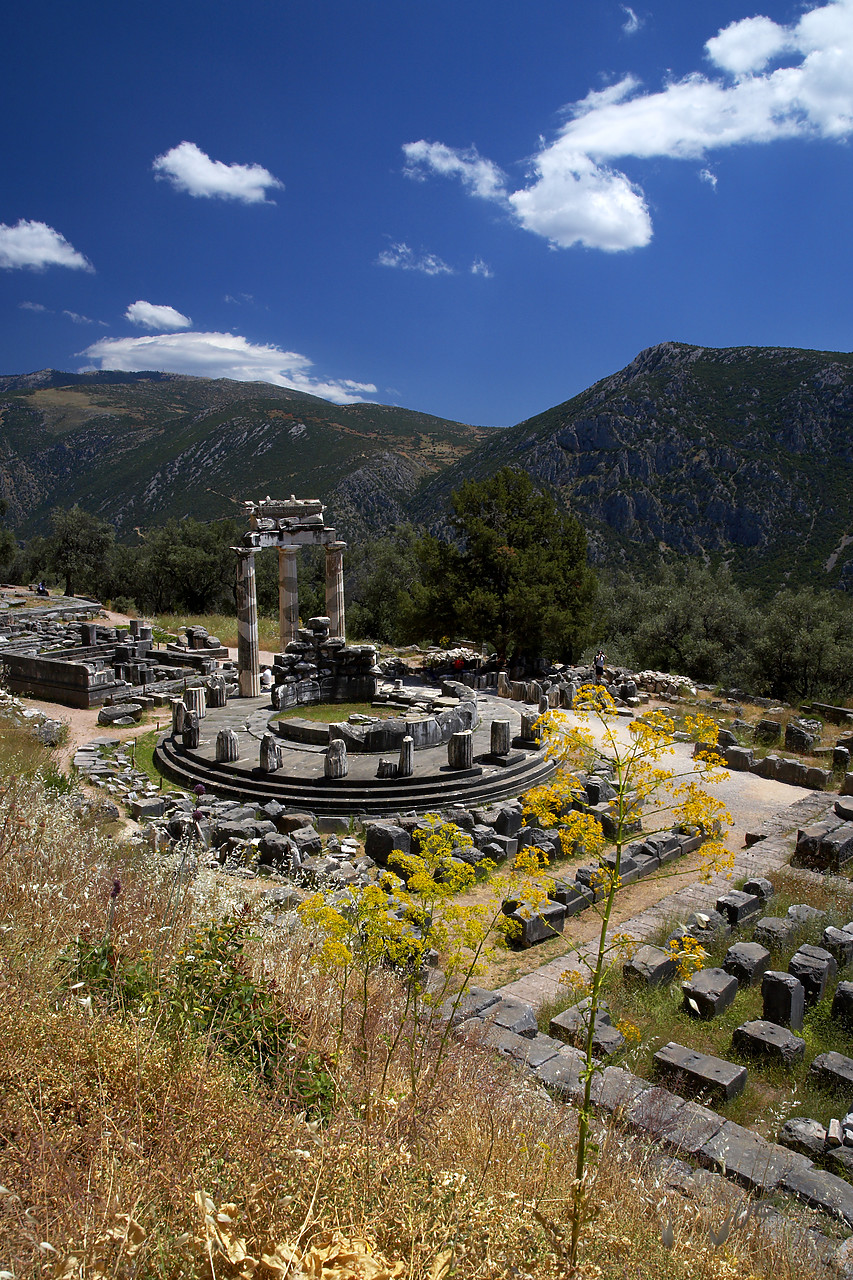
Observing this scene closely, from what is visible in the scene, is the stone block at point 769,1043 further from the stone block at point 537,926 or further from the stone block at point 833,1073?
the stone block at point 537,926

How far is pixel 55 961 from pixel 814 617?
31.5 metres

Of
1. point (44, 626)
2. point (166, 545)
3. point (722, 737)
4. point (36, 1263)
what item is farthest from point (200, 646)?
point (36, 1263)

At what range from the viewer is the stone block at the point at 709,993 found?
790cm

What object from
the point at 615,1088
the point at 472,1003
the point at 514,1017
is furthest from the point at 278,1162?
the point at 472,1003

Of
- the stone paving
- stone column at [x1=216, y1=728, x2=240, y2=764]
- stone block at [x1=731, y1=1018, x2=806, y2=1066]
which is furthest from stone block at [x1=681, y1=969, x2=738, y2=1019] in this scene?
stone column at [x1=216, y1=728, x2=240, y2=764]

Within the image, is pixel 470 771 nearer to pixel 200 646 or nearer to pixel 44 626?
pixel 200 646

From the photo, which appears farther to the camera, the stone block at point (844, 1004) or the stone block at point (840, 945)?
the stone block at point (840, 945)

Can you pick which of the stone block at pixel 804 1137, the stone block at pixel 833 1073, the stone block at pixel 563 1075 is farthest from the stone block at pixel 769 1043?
the stone block at pixel 563 1075

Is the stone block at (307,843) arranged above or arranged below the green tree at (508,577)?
below

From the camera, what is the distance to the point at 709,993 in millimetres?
7945

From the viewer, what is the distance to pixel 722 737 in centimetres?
2125

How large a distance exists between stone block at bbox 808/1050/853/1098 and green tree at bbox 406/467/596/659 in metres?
20.6

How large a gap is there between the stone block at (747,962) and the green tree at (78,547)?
45.8 m

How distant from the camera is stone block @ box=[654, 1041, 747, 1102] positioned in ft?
21.0
